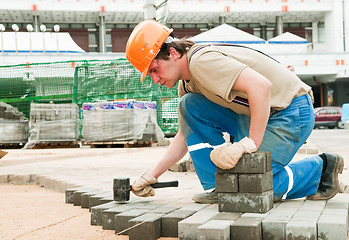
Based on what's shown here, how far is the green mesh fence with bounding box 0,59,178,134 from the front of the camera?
1412 cm

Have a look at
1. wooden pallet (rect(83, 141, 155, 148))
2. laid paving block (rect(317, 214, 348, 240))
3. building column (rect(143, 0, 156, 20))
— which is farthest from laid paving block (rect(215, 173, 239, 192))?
wooden pallet (rect(83, 141, 155, 148))

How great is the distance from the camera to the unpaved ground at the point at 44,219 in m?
2.91

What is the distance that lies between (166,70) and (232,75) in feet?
1.64

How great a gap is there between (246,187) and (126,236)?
79cm

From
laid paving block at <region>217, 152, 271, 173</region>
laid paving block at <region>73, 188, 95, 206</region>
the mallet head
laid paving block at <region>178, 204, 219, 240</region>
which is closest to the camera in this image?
laid paving block at <region>178, 204, 219, 240</region>

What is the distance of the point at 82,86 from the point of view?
14234mm

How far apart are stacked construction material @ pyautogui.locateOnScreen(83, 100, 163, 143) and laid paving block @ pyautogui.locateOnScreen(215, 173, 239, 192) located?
33.3 feet

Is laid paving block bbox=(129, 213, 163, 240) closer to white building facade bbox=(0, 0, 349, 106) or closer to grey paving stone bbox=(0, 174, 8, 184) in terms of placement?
grey paving stone bbox=(0, 174, 8, 184)

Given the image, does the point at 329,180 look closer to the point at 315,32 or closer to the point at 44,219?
the point at 44,219

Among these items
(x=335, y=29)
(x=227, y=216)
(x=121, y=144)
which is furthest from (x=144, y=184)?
(x=335, y=29)

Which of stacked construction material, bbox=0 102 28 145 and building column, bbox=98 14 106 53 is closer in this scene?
stacked construction material, bbox=0 102 28 145

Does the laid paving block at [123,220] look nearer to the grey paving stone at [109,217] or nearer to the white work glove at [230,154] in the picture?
the grey paving stone at [109,217]

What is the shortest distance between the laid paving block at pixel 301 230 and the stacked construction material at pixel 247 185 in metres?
0.32

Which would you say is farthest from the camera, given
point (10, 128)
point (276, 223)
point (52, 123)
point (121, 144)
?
point (10, 128)
